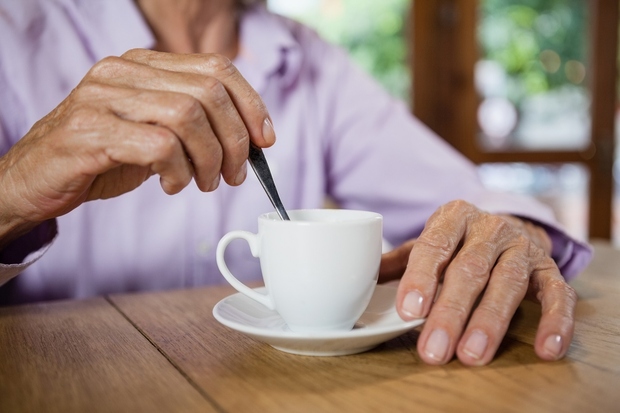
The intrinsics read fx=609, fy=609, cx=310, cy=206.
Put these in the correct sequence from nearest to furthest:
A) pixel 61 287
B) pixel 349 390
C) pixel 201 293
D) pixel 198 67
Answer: pixel 349 390 < pixel 198 67 < pixel 201 293 < pixel 61 287

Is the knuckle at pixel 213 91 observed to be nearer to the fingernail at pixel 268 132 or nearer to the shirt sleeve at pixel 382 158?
the fingernail at pixel 268 132

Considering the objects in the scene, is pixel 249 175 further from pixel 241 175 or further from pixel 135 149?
pixel 135 149

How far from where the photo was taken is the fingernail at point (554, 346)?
0.52m

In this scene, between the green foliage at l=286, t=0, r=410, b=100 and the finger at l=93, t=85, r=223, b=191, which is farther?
the green foliage at l=286, t=0, r=410, b=100

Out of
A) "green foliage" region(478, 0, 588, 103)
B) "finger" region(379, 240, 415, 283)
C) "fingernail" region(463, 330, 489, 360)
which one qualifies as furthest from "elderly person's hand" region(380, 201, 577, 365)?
"green foliage" region(478, 0, 588, 103)

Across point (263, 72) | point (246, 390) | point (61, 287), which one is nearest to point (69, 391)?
point (246, 390)

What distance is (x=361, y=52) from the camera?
2621 millimetres

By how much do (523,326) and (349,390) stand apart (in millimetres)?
269

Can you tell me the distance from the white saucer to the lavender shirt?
0.32 meters

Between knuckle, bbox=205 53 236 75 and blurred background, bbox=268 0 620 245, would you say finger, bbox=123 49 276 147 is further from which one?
blurred background, bbox=268 0 620 245

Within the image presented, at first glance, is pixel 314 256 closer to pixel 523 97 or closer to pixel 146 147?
pixel 146 147

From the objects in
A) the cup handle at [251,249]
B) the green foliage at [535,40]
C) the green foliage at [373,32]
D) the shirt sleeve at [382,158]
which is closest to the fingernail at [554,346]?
the cup handle at [251,249]

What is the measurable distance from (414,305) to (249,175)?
2.30 ft

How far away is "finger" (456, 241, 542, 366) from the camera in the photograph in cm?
51
